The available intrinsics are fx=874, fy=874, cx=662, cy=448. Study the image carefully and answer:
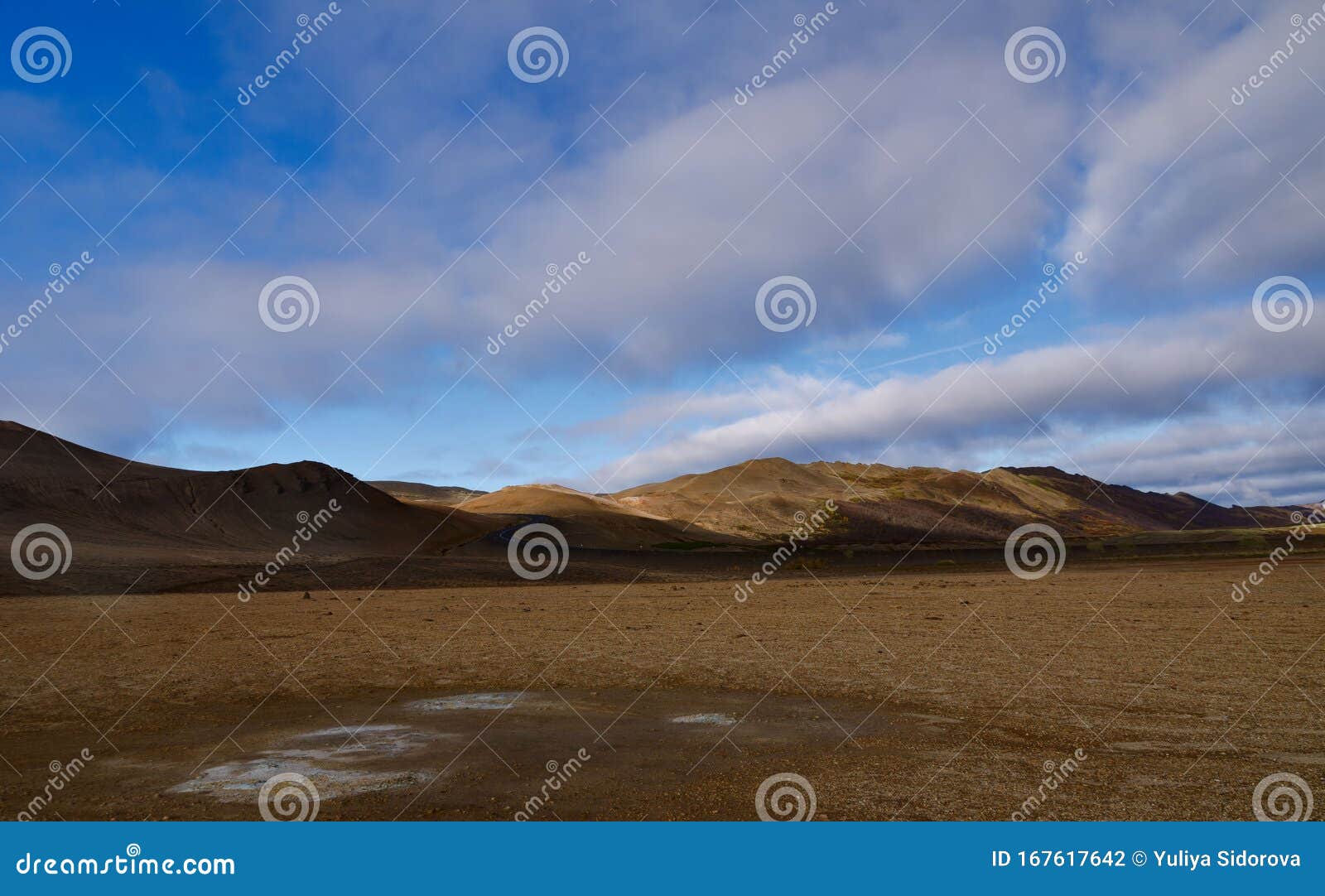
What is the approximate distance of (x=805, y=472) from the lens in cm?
15762

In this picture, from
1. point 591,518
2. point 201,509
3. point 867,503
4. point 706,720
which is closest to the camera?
point 706,720

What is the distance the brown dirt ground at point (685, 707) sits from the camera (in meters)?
7.90

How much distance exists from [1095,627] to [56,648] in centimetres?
2364

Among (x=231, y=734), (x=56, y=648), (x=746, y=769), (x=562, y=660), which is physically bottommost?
(x=746, y=769)

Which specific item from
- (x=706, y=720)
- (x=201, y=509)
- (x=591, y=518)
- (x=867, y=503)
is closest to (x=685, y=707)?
(x=706, y=720)

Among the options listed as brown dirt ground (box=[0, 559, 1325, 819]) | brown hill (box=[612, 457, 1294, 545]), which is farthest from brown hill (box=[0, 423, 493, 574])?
brown hill (box=[612, 457, 1294, 545])

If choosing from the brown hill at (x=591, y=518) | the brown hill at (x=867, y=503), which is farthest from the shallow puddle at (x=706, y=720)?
the brown hill at (x=867, y=503)

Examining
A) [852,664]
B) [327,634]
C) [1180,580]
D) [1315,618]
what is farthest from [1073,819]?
[1180,580]

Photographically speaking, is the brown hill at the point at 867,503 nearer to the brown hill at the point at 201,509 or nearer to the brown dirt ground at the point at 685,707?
the brown hill at the point at 201,509

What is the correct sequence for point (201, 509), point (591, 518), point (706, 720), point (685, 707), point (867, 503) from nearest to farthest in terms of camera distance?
1. point (706, 720)
2. point (685, 707)
3. point (201, 509)
4. point (591, 518)
5. point (867, 503)

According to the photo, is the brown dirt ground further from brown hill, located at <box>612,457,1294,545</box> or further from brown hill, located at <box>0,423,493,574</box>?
brown hill, located at <box>612,457,1294,545</box>

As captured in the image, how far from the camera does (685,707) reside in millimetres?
12422

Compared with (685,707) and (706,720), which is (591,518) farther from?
(706,720)

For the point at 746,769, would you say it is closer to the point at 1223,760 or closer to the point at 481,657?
the point at 1223,760
